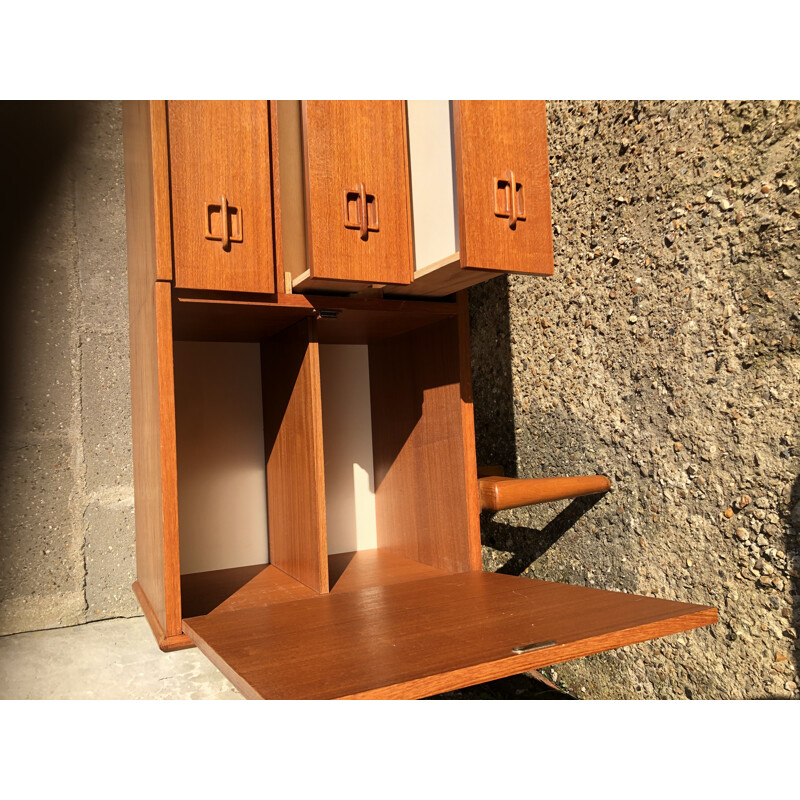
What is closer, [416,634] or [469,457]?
[416,634]

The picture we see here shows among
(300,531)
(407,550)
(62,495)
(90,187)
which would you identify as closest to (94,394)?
(62,495)

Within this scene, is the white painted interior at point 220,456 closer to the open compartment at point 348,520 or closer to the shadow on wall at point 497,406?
the open compartment at point 348,520

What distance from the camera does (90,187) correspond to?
1533 millimetres

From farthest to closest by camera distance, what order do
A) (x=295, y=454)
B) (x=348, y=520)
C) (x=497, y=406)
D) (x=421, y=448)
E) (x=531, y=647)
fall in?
(x=497, y=406)
(x=348, y=520)
(x=421, y=448)
(x=295, y=454)
(x=531, y=647)

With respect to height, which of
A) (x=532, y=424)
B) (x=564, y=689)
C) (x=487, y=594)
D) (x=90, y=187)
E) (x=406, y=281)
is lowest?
(x=564, y=689)

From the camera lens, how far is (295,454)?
1.12 metres

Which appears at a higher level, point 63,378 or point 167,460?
point 63,378

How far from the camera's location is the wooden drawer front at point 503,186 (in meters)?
Result: 0.86

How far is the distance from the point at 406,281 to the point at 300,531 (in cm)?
46

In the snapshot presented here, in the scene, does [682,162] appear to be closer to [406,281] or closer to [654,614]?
[406,281]

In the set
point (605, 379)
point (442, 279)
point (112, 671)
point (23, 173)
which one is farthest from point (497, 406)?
point (23, 173)

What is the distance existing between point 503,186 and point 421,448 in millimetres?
528

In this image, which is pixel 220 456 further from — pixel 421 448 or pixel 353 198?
pixel 353 198

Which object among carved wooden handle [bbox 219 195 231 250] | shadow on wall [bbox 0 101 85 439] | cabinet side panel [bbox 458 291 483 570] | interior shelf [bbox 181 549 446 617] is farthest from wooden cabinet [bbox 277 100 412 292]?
shadow on wall [bbox 0 101 85 439]
